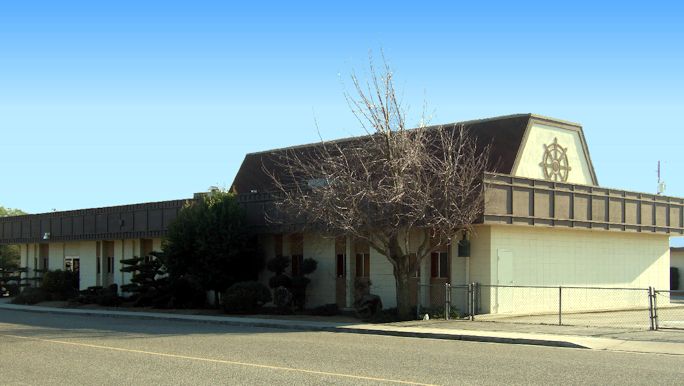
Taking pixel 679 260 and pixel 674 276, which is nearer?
pixel 674 276

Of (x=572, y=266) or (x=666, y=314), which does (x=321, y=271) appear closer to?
(x=572, y=266)

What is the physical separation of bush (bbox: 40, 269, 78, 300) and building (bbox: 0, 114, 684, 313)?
23.8 feet

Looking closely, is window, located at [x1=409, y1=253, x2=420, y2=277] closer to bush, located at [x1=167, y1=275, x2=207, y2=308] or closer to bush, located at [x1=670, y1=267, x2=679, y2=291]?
bush, located at [x1=167, y1=275, x2=207, y2=308]

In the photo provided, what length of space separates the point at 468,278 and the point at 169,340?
12.0m

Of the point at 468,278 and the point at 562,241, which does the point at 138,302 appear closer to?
the point at 468,278

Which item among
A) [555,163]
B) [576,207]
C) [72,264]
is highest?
[555,163]

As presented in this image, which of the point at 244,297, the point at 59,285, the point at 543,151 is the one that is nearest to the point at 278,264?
the point at 244,297

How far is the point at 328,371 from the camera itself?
13.3 meters

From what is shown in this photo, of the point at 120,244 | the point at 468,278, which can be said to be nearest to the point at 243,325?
the point at 468,278

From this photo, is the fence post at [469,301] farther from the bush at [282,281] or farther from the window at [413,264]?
the bush at [282,281]

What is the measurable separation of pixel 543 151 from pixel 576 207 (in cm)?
267

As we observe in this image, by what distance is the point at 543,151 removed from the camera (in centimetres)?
3059

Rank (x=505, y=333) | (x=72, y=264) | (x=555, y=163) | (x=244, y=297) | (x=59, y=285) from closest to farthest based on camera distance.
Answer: (x=505, y=333), (x=244, y=297), (x=555, y=163), (x=59, y=285), (x=72, y=264)

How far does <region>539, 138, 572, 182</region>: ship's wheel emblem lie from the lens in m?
30.7
